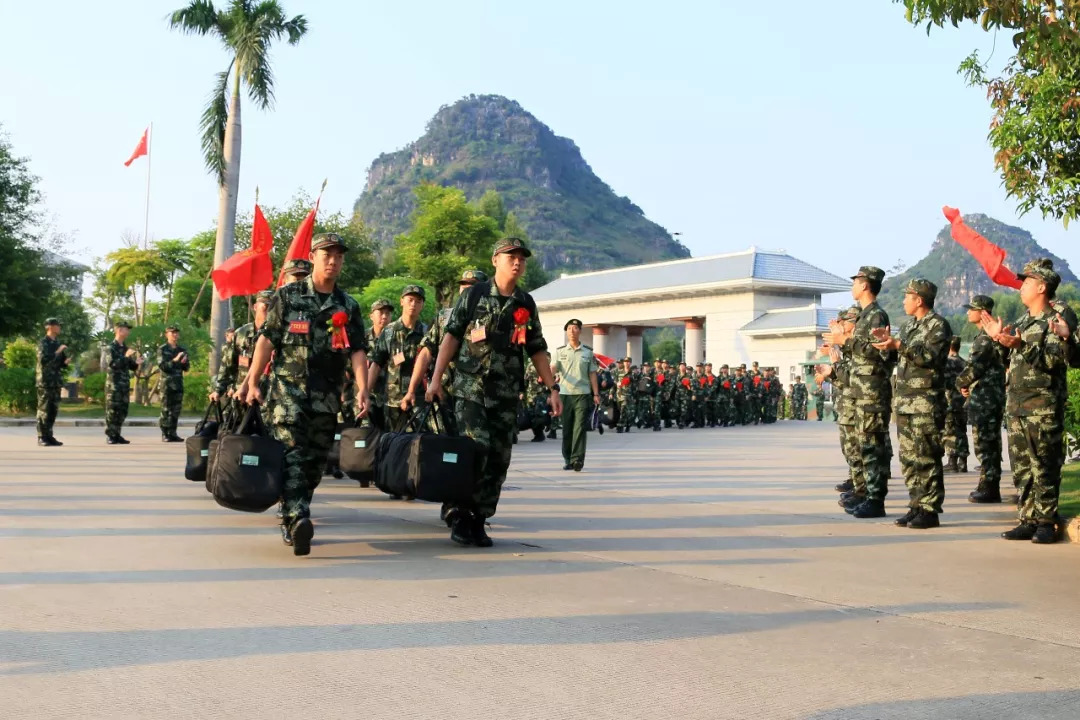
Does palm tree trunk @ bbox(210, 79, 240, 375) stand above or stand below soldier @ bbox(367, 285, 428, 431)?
above

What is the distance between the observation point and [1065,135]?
10.6 m

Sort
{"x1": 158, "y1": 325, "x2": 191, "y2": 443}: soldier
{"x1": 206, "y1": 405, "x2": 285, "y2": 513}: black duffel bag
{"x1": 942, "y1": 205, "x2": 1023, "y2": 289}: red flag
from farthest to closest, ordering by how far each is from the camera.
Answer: {"x1": 158, "y1": 325, "x2": 191, "y2": 443}: soldier, {"x1": 942, "y1": 205, "x2": 1023, "y2": 289}: red flag, {"x1": 206, "y1": 405, "x2": 285, "y2": 513}: black duffel bag

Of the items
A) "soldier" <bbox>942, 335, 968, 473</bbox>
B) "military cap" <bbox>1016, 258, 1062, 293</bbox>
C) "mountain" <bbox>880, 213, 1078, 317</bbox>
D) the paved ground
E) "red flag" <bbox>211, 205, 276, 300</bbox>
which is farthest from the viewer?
"mountain" <bbox>880, 213, 1078, 317</bbox>

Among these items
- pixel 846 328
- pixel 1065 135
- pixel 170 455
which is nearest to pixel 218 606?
pixel 846 328

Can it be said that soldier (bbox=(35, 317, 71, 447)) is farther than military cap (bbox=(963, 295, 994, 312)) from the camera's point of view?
Yes

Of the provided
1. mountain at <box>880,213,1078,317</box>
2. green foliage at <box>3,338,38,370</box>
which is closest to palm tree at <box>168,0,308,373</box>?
green foliage at <box>3,338,38,370</box>

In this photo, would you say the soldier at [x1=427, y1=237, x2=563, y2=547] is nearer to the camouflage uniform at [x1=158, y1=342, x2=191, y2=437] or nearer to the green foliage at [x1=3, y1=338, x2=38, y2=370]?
the camouflage uniform at [x1=158, y1=342, x2=191, y2=437]

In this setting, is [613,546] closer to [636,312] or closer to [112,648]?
[112,648]

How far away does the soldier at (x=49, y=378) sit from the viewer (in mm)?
16781

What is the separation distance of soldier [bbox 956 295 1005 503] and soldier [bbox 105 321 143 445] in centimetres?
1300

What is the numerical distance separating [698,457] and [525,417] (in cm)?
344

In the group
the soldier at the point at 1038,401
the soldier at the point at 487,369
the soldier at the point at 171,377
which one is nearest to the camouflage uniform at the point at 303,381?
the soldier at the point at 487,369

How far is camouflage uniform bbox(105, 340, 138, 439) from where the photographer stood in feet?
58.5

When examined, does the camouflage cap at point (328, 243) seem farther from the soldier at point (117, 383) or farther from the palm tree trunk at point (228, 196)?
the palm tree trunk at point (228, 196)
